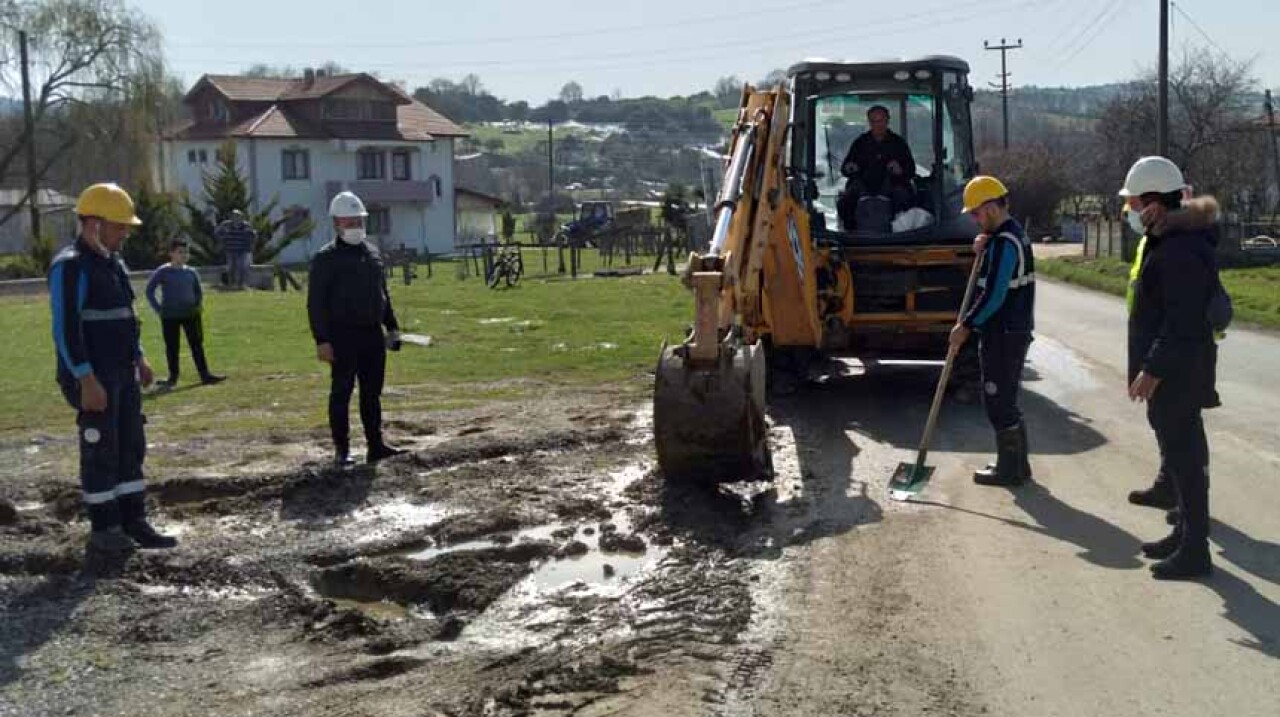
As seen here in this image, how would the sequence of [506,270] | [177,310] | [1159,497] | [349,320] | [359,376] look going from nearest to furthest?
1. [1159,497]
2. [349,320]
3. [359,376]
4. [177,310]
5. [506,270]

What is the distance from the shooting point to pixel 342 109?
6956 cm

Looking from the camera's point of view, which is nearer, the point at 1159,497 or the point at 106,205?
the point at 106,205

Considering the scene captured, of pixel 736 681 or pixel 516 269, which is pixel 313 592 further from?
pixel 516 269

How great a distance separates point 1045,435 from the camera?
11.6 m

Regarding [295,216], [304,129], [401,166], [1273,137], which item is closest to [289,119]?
[304,129]

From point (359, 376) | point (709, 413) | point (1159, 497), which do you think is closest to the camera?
point (709, 413)

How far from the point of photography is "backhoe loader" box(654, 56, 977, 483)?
35.9ft

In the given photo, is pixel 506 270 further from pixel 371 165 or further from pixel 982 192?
pixel 371 165

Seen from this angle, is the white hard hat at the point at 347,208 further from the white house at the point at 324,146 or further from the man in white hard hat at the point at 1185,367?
the white house at the point at 324,146

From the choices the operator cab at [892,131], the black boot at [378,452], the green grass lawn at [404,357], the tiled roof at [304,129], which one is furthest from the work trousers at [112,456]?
the tiled roof at [304,129]

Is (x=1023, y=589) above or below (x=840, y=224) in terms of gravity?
below

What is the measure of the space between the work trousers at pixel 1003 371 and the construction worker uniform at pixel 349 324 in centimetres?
432

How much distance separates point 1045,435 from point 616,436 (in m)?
3.47

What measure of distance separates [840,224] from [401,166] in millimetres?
59568
